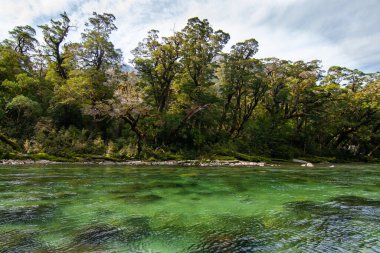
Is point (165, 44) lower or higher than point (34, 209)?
higher

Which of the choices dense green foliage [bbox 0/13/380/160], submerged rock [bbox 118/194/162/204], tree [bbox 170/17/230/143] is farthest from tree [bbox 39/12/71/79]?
submerged rock [bbox 118/194/162/204]

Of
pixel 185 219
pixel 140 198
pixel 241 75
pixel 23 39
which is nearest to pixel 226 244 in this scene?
pixel 185 219

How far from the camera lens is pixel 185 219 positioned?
24.9ft

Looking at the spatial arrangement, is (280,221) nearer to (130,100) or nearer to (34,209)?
(34,209)

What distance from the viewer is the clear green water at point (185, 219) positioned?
5.69 metres

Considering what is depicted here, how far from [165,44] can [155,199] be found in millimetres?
24077

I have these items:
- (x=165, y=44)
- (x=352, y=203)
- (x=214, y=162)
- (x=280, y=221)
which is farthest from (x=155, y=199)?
(x=165, y=44)

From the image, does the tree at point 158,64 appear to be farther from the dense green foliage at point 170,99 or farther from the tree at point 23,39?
the tree at point 23,39

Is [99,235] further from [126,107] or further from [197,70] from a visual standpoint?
[197,70]

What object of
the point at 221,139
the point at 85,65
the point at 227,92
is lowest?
the point at 221,139

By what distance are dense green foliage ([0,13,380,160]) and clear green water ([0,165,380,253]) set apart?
52.3ft

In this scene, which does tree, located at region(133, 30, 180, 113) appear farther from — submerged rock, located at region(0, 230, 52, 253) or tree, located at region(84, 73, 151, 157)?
submerged rock, located at region(0, 230, 52, 253)

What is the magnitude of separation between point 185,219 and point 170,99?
29580mm

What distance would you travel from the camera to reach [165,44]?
31.1 meters
